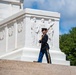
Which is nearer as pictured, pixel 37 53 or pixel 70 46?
pixel 37 53

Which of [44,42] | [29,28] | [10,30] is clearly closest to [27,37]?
[29,28]

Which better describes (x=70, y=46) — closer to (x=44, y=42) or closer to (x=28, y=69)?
(x=44, y=42)

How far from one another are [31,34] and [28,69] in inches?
348

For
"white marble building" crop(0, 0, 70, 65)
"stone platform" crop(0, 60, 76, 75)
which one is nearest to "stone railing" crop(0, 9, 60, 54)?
"white marble building" crop(0, 0, 70, 65)

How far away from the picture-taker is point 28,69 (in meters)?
15.8

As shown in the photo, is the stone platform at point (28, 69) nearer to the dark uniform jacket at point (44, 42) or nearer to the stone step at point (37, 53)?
the dark uniform jacket at point (44, 42)

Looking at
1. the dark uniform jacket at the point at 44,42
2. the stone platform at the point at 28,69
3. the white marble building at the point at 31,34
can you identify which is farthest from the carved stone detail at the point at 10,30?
the stone platform at the point at 28,69

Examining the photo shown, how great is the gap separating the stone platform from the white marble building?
6.78 meters

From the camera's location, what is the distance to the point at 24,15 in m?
24.7

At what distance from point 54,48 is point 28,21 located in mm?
2296

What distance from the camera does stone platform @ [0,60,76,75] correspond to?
15492 mm

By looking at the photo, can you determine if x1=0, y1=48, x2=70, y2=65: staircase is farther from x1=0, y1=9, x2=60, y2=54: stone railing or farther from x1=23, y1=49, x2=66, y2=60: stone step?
x1=0, y1=9, x2=60, y2=54: stone railing

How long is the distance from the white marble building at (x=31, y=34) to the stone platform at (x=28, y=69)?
678cm

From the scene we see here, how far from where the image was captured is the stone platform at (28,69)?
1549cm
